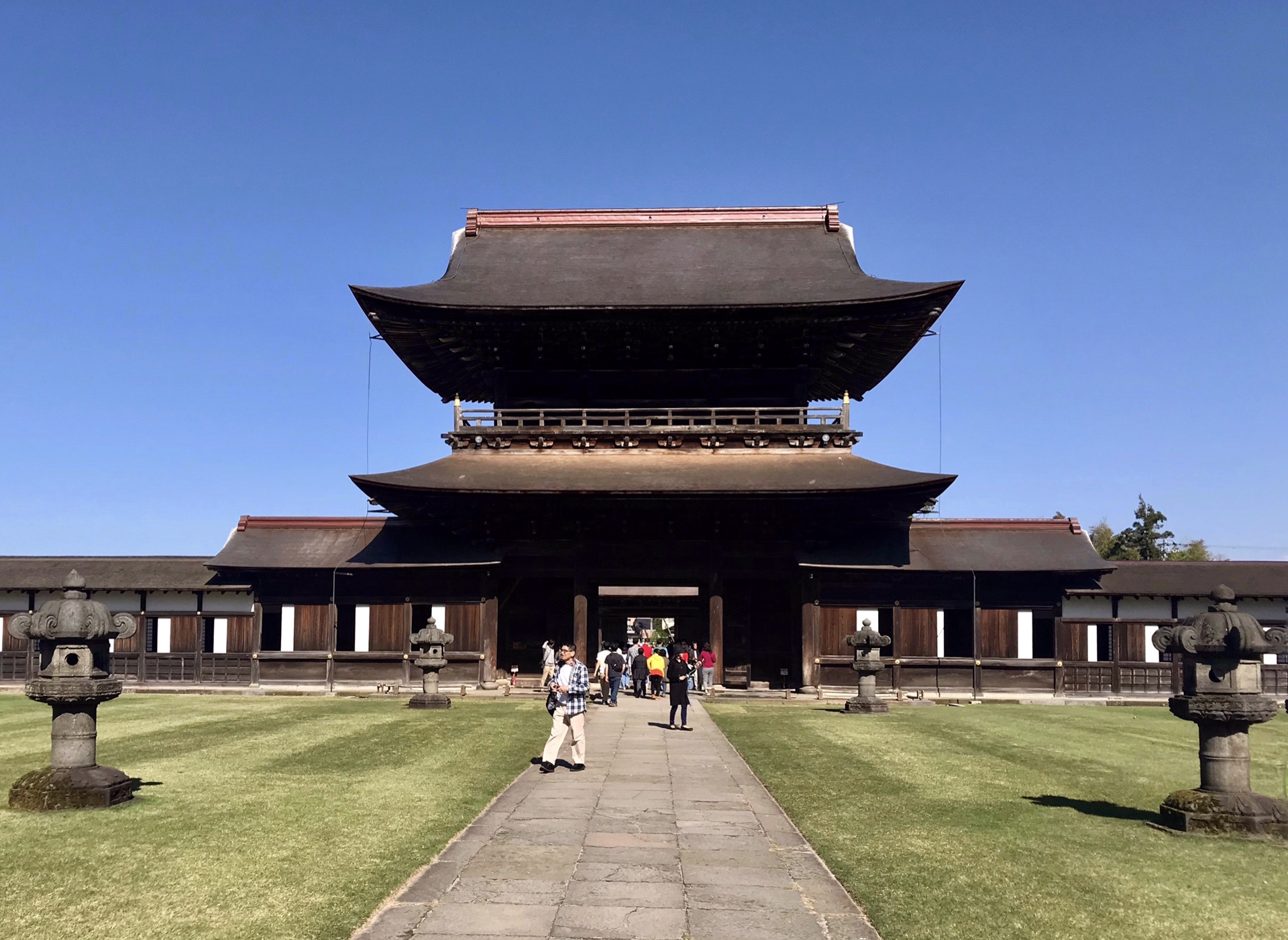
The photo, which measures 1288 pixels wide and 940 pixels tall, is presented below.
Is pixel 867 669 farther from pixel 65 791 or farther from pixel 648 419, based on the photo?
pixel 65 791

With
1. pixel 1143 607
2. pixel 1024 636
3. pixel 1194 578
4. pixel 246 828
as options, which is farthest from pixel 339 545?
pixel 1194 578

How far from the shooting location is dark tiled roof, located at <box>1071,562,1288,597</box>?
97.6ft

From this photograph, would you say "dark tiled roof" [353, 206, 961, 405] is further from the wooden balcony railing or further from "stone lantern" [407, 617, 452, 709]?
"stone lantern" [407, 617, 452, 709]

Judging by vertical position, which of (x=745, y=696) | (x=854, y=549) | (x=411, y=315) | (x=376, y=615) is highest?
(x=411, y=315)

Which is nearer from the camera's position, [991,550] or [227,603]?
[991,550]

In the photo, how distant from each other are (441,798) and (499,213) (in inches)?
1077

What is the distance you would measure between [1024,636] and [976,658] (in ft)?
5.48

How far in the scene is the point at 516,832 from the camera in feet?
31.8

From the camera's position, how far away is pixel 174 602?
30.3m

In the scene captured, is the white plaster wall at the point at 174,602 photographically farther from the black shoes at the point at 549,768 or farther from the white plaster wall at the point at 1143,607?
the white plaster wall at the point at 1143,607

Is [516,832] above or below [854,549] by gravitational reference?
below

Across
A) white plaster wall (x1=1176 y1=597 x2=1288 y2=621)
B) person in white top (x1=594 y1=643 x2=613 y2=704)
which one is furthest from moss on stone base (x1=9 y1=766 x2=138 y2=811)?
white plaster wall (x1=1176 y1=597 x2=1288 y2=621)

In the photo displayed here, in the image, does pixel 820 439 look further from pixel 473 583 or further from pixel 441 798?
pixel 441 798

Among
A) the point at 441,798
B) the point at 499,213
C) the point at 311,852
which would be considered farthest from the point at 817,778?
the point at 499,213
